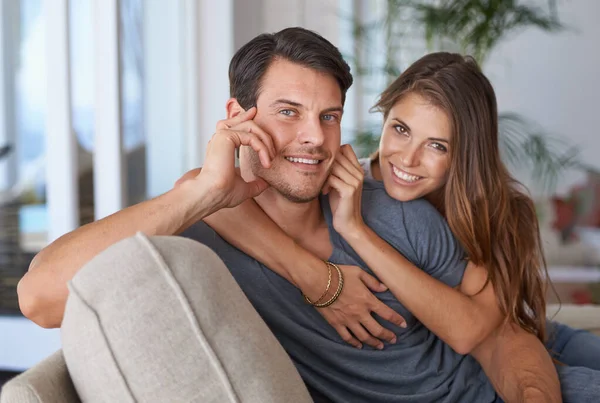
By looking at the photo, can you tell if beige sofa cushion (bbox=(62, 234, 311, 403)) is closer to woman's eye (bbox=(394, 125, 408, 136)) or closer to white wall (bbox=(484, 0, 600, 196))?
woman's eye (bbox=(394, 125, 408, 136))

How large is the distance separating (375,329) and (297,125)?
0.52 metres

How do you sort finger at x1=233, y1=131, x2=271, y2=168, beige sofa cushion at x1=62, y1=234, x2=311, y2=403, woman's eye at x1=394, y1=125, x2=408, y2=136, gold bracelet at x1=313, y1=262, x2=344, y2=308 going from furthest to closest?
woman's eye at x1=394, y1=125, x2=408, y2=136 → gold bracelet at x1=313, y1=262, x2=344, y2=308 → finger at x1=233, y1=131, x2=271, y2=168 → beige sofa cushion at x1=62, y1=234, x2=311, y2=403

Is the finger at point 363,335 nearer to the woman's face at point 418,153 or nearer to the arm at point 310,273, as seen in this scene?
the arm at point 310,273

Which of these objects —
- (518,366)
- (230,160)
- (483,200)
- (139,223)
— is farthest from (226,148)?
(518,366)

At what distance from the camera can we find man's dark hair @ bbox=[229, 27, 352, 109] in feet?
6.05

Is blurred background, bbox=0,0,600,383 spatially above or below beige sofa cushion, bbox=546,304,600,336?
above

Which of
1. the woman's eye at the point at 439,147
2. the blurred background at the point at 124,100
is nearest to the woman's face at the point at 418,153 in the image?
the woman's eye at the point at 439,147

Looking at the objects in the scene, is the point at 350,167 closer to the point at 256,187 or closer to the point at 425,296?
the point at 256,187

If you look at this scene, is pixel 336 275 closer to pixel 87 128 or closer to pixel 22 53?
pixel 87 128

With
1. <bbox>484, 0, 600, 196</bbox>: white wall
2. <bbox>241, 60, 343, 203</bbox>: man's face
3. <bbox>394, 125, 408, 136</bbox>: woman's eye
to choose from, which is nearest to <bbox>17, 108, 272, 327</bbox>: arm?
<bbox>241, 60, 343, 203</bbox>: man's face

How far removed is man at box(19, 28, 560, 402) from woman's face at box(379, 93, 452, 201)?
0.06 metres

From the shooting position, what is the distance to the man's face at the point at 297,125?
1817 mm

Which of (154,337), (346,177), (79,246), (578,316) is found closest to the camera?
(154,337)

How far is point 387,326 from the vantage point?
190 cm
